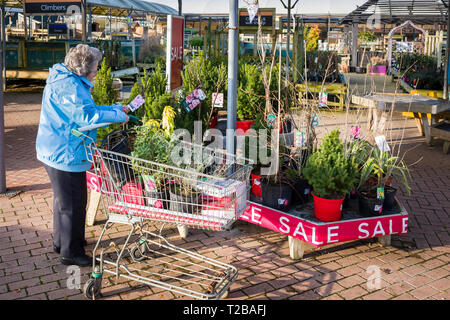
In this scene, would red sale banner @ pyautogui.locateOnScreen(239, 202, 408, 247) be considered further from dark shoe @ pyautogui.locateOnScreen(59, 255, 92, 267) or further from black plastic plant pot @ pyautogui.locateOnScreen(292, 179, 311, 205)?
dark shoe @ pyautogui.locateOnScreen(59, 255, 92, 267)

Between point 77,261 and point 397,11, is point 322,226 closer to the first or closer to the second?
point 77,261

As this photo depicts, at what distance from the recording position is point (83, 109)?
3426mm

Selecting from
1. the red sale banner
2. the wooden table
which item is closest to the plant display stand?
the red sale banner

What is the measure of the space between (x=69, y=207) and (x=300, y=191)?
2.07 m

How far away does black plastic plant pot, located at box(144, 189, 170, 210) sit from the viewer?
3441mm

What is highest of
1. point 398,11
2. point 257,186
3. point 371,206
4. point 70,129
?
point 398,11

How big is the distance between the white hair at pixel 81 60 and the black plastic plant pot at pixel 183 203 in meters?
1.14

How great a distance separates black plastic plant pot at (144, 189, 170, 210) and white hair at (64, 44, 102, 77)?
1.04 meters

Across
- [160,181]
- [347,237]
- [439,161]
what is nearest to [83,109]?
[160,181]

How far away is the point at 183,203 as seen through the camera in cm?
340

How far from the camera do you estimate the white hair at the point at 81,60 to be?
3.57m
